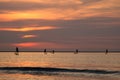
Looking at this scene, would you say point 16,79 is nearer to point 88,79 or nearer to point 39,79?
point 39,79

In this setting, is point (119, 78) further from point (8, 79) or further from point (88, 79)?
point (8, 79)

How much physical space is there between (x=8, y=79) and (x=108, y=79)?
11317 millimetres

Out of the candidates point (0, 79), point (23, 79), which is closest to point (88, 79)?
point (23, 79)

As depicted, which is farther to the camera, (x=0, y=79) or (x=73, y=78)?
Result: (x=73, y=78)

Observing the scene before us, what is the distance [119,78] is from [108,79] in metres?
A: 1.26

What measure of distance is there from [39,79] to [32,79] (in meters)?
0.84

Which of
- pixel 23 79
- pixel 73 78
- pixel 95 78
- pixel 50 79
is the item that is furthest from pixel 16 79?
pixel 95 78

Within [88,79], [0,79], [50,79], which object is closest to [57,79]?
[50,79]

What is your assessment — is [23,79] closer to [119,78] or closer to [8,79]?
[8,79]

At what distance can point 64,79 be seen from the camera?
38.8m

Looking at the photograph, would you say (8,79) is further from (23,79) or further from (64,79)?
(64,79)

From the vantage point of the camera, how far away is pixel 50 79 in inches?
1543

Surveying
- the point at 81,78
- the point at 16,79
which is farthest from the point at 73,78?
the point at 16,79

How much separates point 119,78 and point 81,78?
4.40 metres
